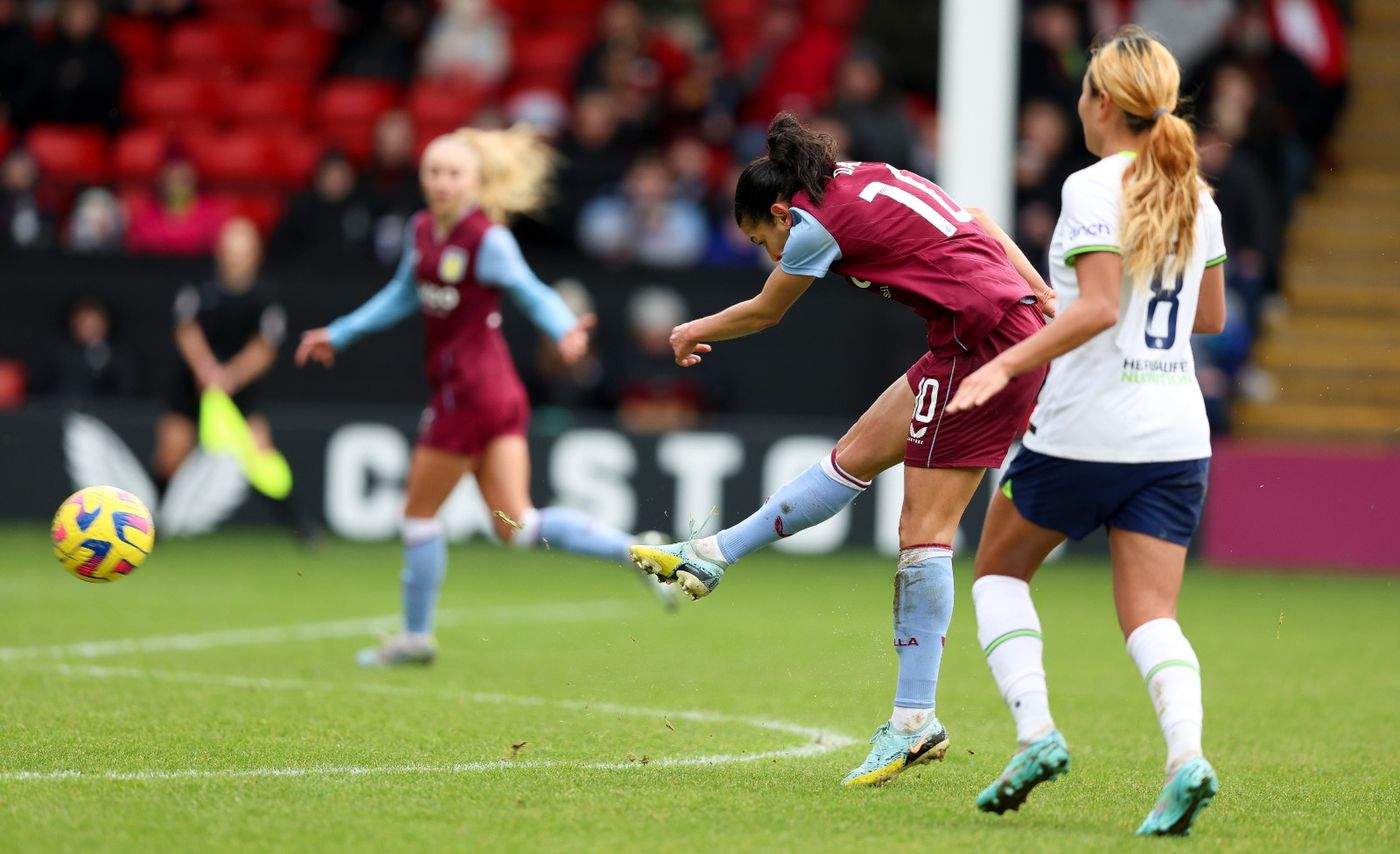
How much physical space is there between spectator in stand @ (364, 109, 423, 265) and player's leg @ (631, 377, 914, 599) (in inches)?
379

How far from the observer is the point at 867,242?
559 centimetres

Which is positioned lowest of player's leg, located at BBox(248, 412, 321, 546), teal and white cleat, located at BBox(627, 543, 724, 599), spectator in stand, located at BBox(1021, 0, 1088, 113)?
player's leg, located at BBox(248, 412, 321, 546)

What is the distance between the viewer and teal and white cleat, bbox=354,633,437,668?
841 cm

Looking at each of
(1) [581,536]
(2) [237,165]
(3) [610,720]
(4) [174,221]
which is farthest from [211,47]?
(3) [610,720]

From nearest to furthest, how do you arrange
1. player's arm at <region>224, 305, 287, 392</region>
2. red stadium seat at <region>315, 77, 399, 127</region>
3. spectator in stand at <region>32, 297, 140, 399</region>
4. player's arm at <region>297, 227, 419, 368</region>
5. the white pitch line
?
player's arm at <region>297, 227, 419, 368</region>, the white pitch line, player's arm at <region>224, 305, 287, 392</region>, spectator in stand at <region>32, 297, 140, 399</region>, red stadium seat at <region>315, 77, 399, 127</region>

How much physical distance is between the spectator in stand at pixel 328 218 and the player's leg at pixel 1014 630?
11037mm

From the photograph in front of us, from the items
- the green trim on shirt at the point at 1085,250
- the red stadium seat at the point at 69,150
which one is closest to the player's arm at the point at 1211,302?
the green trim on shirt at the point at 1085,250

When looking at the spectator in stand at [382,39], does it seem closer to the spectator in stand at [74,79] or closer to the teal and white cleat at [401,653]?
the spectator in stand at [74,79]

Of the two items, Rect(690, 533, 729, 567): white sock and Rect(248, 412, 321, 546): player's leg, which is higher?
Rect(690, 533, 729, 567): white sock

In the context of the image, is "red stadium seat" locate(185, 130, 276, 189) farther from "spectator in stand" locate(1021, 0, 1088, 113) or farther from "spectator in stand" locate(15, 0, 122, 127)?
"spectator in stand" locate(1021, 0, 1088, 113)

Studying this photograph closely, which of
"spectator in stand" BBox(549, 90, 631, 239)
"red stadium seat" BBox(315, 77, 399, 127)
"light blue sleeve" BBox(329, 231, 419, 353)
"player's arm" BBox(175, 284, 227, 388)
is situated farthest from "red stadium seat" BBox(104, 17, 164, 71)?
"light blue sleeve" BBox(329, 231, 419, 353)

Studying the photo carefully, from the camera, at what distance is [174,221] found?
16141 millimetres

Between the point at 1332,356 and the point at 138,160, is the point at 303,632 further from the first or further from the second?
the point at 1332,356

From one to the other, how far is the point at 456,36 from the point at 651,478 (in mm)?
6002
